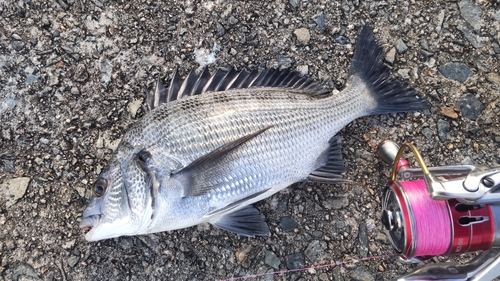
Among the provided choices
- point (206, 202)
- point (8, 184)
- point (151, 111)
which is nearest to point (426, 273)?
point (206, 202)

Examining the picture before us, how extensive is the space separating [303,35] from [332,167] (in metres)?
0.97

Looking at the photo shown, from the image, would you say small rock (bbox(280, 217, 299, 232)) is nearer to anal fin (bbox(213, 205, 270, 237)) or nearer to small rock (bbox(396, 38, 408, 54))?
anal fin (bbox(213, 205, 270, 237))

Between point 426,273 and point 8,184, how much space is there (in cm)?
261

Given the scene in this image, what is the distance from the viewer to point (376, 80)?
9.05 feet

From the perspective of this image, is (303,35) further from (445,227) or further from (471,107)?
(445,227)

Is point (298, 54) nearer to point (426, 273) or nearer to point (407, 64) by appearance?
point (407, 64)

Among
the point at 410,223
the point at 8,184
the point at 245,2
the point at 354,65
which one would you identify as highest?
the point at 245,2

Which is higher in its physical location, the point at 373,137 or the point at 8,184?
the point at 373,137

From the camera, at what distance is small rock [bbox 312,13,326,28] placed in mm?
2988

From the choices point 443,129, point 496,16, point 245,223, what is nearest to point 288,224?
point 245,223

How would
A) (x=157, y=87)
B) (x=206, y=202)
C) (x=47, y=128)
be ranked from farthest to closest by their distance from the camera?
(x=47, y=128) < (x=157, y=87) < (x=206, y=202)

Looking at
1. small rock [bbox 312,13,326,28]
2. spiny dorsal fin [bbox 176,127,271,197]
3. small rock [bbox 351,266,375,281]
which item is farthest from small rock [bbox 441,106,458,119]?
spiny dorsal fin [bbox 176,127,271,197]

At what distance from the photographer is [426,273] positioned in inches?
90.4

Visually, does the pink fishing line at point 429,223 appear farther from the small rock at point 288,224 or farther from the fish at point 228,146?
the small rock at point 288,224
